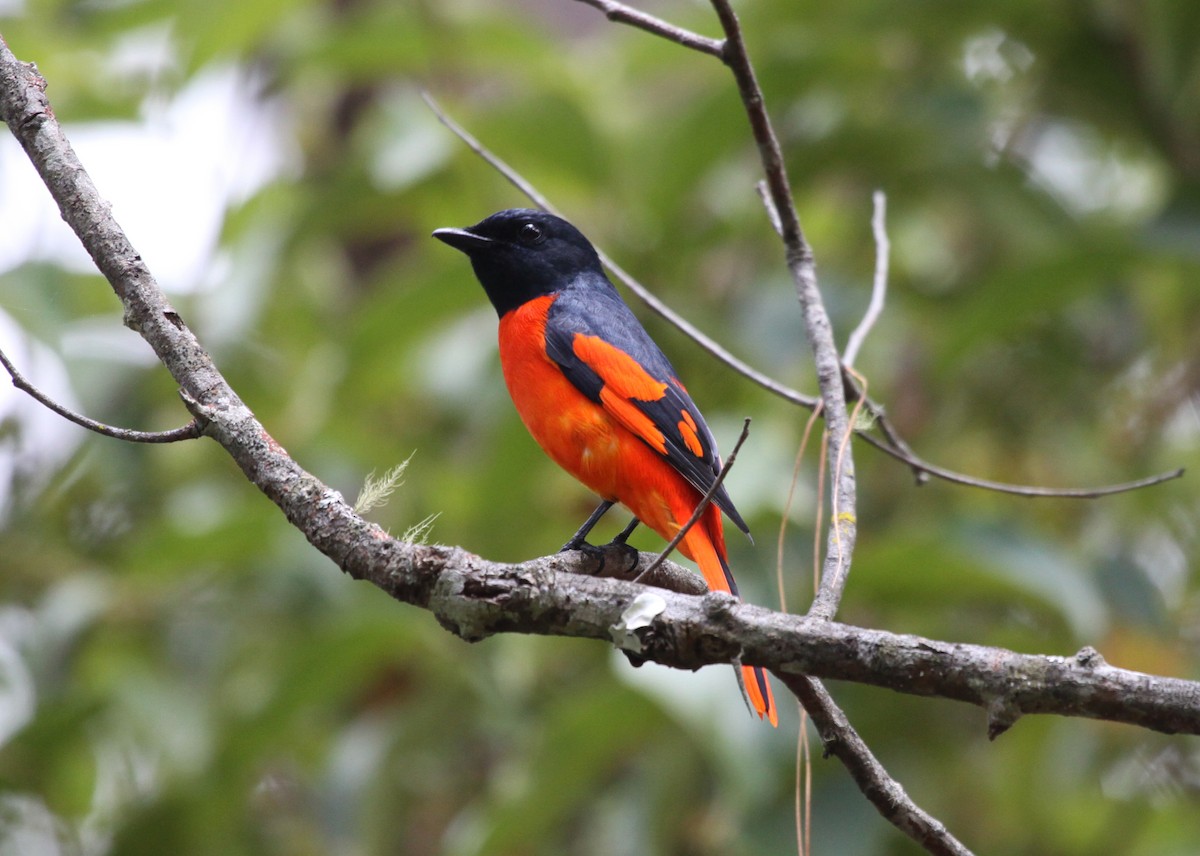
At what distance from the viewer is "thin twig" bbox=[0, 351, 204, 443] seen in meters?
1.83

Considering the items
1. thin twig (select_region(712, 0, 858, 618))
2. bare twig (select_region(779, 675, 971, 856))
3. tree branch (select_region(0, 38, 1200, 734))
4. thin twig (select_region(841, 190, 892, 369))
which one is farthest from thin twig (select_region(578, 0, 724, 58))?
bare twig (select_region(779, 675, 971, 856))

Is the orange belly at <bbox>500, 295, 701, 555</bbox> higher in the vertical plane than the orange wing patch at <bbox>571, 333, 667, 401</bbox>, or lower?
lower

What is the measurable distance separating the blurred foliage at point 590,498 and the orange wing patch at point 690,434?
65 centimetres

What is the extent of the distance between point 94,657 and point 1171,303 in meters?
4.73

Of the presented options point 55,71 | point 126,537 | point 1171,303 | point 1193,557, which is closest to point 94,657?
point 126,537

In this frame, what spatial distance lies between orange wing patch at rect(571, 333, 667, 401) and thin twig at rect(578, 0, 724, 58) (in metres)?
0.96

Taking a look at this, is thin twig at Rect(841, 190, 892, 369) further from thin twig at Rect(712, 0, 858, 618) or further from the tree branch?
the tree branch

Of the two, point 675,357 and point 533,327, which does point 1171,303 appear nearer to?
point 675,357

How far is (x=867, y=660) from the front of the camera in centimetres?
163

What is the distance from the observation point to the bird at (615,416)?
9.71 feet

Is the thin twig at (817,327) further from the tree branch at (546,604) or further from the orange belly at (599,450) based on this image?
the orange belly at (599,450)

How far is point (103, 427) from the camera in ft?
6.03

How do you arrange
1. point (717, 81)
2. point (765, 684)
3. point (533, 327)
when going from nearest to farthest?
point (765, 684) → point (533, 327) → point (717, 81)

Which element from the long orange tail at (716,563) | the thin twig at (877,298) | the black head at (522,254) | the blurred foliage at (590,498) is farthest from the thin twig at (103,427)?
the blurred foliage at (590,498)
